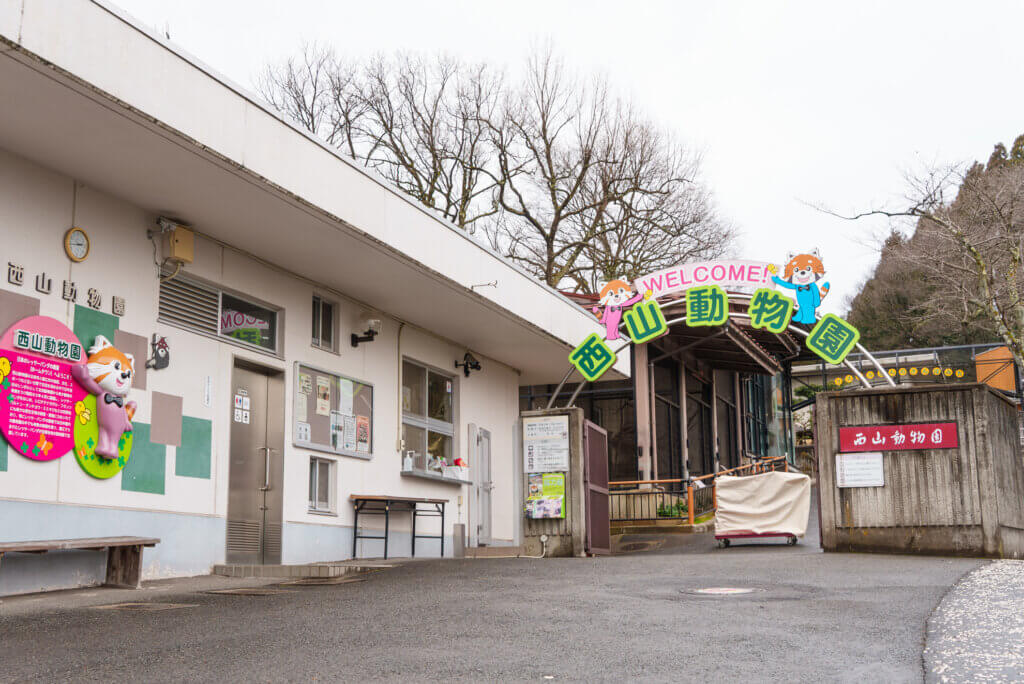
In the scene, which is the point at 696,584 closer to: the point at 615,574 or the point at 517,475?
the point at 615,574

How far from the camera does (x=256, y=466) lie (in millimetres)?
12438

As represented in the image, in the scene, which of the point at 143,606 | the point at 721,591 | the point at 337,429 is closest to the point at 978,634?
the point at 721,591

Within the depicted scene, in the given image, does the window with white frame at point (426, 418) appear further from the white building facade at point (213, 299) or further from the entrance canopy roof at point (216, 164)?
the entrance canopy roof at point (216, 164)

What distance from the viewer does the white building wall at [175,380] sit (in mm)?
9211

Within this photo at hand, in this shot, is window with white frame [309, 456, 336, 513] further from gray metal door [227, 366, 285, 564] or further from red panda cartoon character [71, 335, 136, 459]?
red panda cartoon character [71, 335, 136, 459]

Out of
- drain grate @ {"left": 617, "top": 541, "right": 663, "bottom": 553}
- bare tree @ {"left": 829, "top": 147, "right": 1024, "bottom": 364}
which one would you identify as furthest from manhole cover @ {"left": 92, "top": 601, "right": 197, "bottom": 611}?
bare tree @ {"left": 829, "top": 147, "right": 1024, "bottom": 364}

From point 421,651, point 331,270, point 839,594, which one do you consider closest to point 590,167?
point 331,270

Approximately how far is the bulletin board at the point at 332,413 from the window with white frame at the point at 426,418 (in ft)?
4.01

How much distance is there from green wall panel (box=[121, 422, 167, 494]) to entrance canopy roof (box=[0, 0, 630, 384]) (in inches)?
88.1

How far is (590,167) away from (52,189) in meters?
22.7

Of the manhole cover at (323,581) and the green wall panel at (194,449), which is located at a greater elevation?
the green wall panel at (194,449)

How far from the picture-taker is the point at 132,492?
1014 centimetres

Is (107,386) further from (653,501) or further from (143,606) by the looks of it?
(653,501)

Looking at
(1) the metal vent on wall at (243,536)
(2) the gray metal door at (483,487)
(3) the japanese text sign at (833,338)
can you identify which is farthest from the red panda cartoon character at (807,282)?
(1) the metal vent on wall at (243,536)
